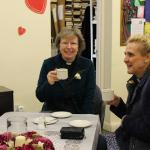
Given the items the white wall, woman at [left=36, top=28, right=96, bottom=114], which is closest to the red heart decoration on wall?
the white wall

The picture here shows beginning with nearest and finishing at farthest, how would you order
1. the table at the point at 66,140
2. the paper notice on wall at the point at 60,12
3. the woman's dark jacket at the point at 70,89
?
the table at the point at 66,140, the woman's dark jacket at the point at 70,89, the paper notice on wall at the point at 60,12

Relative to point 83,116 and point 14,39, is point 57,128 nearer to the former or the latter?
point 83,116

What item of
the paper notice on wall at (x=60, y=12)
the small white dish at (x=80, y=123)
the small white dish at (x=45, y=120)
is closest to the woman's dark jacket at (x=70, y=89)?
the small white dish at (x=45, y=120)

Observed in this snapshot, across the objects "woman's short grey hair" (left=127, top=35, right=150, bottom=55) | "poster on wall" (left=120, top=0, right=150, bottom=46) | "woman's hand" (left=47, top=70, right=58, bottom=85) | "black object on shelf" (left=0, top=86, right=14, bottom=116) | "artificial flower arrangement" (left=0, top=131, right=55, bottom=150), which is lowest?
"black object on shelf" (left=0, top=86, right=14, bottom=116)

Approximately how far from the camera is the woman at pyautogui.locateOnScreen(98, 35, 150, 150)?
6.32 feet

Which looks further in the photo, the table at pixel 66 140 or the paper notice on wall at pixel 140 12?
the paper notice on wall at pixel 140 12

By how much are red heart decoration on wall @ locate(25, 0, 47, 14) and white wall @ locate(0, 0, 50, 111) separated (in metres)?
0.04

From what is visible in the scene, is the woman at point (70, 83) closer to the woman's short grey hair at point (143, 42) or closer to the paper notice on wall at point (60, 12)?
the woman's short grey hair at point (143, 42)

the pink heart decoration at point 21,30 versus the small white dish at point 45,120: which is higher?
the pink heart decoration at point 21,30

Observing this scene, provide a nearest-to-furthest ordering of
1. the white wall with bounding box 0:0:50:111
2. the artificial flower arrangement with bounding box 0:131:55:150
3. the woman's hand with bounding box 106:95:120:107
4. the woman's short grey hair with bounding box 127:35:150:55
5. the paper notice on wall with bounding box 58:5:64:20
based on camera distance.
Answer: the artificial flower arrangement with bounding box 0:131:55:150
the woman's short grey hair with bounding box 127:35:150:55
the woman's hand with bounding box 106:95:120:107
the white wall with bounding box 0:0:50:111
the paper notice on wall with bounding box 58:5:64:20

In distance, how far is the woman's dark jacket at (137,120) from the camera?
6.29ft

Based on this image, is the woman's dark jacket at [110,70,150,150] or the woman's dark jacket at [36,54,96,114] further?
the woman's dark jacket at [36,54,96,114]

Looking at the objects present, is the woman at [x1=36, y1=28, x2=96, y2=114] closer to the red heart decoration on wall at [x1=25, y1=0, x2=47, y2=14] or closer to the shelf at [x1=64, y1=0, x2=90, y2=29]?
the red heart decoration on wall at [x1=25, y1=0, x2=47, y2=14]

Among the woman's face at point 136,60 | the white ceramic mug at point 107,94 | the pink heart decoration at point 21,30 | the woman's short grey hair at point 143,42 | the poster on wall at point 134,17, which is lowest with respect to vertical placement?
the white ceramic mug at point 107,94
